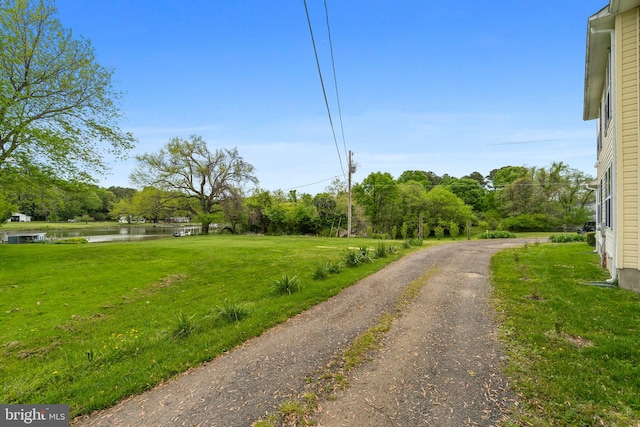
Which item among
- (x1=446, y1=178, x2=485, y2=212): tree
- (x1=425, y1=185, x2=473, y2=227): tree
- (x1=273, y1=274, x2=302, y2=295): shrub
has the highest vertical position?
(x1=446, y1=178, x2=485, y2=212): tree

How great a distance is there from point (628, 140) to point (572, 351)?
5325mm

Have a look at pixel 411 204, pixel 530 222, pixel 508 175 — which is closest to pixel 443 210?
pixel 411 204

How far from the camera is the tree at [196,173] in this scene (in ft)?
88.0

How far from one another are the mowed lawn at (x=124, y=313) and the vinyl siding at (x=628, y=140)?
6048 mm

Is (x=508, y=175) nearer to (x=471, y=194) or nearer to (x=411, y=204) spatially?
(x=471, y=194)

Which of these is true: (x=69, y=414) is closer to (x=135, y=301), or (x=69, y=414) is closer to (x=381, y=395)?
(x=381, y=395)

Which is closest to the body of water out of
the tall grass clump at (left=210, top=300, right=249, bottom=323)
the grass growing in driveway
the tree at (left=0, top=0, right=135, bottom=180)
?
the tree at (left=0, top=0, right=135, bottom=180)

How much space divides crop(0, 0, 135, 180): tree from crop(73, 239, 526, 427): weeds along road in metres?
12.4

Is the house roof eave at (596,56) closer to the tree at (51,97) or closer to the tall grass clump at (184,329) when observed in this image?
the tall grass clump at (184,329)

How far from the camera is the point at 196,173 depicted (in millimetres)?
28141

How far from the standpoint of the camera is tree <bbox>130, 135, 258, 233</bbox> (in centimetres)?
2681

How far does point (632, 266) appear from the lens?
233 inches

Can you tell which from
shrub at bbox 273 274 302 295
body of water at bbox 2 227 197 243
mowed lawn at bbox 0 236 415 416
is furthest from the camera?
body of water at bbox 2 227 197 243

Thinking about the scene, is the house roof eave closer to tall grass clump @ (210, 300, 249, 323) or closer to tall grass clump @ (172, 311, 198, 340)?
tall grass clump @ (210, 300, 249, 323)
